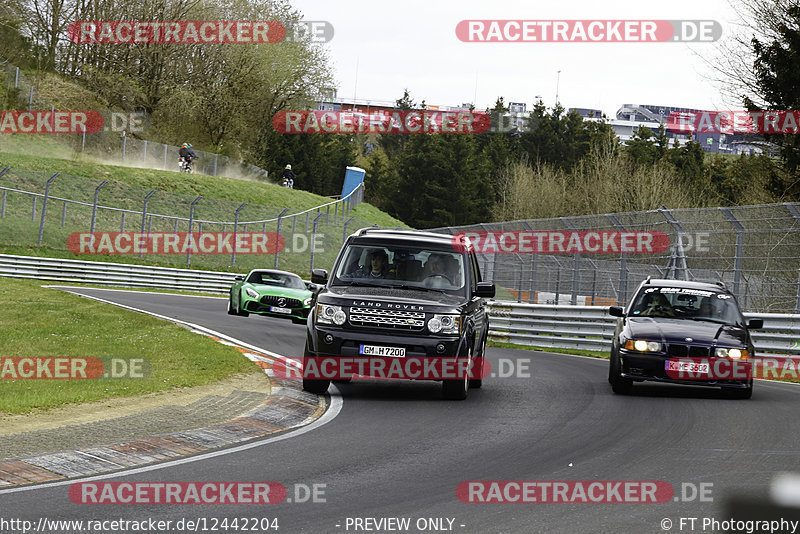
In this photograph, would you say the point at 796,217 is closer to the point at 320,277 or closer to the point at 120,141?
the point at 320,277

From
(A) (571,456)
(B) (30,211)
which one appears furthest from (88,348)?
(B) (30,211)

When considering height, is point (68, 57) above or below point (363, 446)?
above

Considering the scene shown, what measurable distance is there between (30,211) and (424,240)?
112 feet

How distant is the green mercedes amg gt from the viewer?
2577 centimetres

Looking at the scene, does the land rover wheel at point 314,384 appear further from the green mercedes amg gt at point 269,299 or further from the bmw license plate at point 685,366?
the green mercedes amg gt at point 269,299

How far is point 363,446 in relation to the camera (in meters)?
9.34

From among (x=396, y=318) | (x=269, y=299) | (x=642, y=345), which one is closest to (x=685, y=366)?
(x=642, y=345)

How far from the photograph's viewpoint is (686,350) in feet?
42.7

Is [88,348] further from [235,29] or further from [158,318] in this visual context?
[235,29]

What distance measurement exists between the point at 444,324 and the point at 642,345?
8.53 ft

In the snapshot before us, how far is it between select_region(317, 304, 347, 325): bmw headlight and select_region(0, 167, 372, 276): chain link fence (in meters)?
28.3

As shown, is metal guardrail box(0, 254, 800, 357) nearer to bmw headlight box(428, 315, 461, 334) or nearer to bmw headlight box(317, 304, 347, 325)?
bmw headlight box(428, 315, 461, 334)

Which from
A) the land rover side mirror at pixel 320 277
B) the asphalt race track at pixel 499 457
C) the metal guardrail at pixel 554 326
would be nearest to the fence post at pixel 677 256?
the metal guardrail at pixel 554 326

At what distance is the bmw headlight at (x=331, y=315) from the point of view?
485 inches
